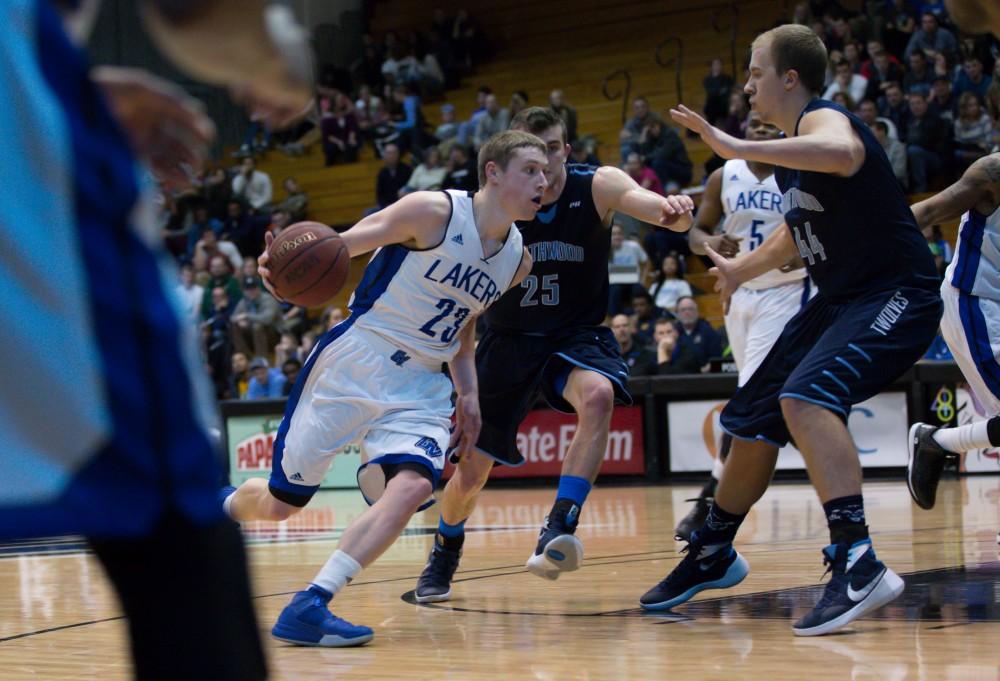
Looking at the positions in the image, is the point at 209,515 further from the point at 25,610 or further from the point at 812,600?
the point at 25,610

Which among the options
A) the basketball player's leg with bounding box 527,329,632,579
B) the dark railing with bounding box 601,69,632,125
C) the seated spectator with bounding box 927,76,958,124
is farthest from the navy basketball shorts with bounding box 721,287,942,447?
the dark railing with bounding box 601,69,632,125

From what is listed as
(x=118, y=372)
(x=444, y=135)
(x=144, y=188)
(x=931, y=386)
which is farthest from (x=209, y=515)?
(x=444, y=135)

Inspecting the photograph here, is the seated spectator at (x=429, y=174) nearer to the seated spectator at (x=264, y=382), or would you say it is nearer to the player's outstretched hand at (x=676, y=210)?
the seated spectator at (x=264, y=382)

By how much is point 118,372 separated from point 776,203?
6.75 metres

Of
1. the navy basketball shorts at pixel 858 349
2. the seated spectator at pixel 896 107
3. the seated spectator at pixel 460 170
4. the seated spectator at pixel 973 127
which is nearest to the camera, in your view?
the navy basketball shorts at pixel 858 349

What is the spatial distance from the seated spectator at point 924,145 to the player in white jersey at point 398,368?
33.7 ft

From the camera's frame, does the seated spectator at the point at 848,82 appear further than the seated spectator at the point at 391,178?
No

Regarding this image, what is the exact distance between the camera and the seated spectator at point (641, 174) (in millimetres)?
15625

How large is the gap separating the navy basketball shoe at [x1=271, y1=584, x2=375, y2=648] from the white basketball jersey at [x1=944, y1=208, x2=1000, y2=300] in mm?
3438

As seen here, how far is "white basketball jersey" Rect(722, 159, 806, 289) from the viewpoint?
25.9ft

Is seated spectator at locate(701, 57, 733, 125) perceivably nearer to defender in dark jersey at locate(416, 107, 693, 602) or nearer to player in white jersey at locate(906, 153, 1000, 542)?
player in white jersey at locate(906, 153, 1000, 542)

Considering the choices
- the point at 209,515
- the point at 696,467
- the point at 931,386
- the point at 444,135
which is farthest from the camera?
the point at 444,135

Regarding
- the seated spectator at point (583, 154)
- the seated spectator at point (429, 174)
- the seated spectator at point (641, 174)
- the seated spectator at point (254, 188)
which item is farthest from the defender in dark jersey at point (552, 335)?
the seated spectator at point (254, 188)

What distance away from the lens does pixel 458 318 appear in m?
5.16
